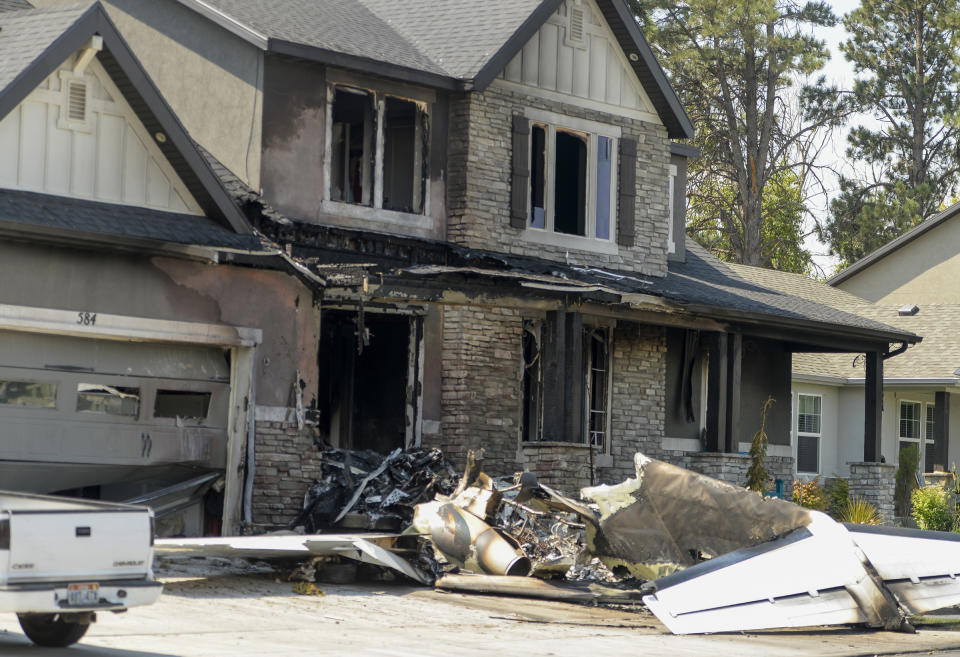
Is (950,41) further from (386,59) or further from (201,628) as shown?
(201,628)

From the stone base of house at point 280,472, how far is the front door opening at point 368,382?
98.8 inches

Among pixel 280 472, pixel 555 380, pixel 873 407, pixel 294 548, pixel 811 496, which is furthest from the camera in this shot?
pixel 811 496

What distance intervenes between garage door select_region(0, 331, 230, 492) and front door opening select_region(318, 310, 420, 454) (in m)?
3.32

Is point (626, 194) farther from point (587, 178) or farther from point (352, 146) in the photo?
point (352, 146)

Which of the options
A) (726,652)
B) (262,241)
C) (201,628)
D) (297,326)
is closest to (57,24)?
(262,241)

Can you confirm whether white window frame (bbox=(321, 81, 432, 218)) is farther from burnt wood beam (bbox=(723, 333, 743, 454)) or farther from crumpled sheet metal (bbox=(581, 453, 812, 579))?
crumpled sheet metal (bbox=(581, 453, 812, 579))

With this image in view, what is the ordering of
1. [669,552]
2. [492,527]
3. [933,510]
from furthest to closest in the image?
[933,510], [492,527], [669,552]

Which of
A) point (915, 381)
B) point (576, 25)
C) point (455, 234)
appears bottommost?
point (915, 381)

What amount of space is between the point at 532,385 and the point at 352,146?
14.2 feet

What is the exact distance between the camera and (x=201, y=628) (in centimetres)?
1123

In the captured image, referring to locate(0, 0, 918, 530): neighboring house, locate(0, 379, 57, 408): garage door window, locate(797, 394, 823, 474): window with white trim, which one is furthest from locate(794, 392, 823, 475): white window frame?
locate(0, 379, 57, 408): garage door window

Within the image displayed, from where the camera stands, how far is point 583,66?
22.0 metres

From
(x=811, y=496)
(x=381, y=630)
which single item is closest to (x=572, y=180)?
(x=811, y=496)

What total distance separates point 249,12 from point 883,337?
1250 centimetres
